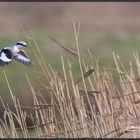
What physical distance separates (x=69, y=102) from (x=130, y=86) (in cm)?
29

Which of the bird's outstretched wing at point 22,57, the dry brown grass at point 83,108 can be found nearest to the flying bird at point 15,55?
the bird's outstretched wing at point 22,57

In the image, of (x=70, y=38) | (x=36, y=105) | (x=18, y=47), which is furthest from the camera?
(x=70, y=38)

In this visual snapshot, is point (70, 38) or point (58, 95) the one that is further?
point (70, 38)

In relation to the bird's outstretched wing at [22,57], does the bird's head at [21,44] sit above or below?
above

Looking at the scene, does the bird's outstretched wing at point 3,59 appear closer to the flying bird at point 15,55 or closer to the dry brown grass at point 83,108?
the flying bird at point 15,55

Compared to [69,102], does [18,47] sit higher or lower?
higher

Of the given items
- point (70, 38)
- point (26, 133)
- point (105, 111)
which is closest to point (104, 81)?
point (105, 111)

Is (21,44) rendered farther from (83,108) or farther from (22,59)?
(83,108)

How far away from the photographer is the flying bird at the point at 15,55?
3.84 m

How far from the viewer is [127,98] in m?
3.81

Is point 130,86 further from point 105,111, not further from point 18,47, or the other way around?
point 18,47

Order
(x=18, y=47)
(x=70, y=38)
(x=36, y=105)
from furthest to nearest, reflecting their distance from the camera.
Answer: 1. (x=70, y=38)
2. (x=18, y=47)
3. (x=36, y=105)

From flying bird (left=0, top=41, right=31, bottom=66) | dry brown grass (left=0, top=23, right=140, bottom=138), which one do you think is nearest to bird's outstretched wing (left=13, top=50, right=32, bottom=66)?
flying bird (left=0, top=41, right=31, bottom=66)

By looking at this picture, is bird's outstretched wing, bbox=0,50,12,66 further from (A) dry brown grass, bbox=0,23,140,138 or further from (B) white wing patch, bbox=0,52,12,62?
(A) dry brown grass, bbox=0,23,140,138
